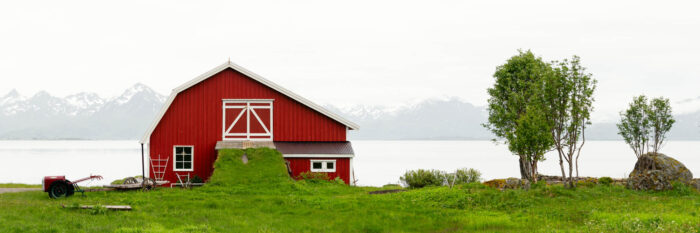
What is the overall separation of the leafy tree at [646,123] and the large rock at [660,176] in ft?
13.5

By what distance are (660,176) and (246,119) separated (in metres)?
22.4

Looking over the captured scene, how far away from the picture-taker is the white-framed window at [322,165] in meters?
31.2

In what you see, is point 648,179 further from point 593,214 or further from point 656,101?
point 593,214

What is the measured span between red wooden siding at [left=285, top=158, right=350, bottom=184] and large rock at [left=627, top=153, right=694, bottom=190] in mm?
14965

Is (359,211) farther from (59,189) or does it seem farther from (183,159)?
(183,159)

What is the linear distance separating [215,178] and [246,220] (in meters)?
9.98

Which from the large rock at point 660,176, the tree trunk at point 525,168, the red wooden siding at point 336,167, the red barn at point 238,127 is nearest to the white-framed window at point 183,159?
the red barn at point 238,127

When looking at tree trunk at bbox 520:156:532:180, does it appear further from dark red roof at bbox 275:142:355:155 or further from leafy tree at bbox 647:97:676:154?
dark red roof at bbox 275:142:355:155

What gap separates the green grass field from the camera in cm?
1572

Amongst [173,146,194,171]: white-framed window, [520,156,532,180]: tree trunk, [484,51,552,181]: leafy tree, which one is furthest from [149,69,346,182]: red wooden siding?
[520,156,532,180]: tree trunk

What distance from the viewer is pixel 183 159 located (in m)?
31.3

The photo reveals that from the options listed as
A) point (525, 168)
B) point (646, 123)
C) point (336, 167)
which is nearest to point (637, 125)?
point (646, 123)

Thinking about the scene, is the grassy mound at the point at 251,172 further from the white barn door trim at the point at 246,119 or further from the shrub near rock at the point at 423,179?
the shrub near rock at the point at 423,179

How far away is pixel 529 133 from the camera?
85.9 feet
